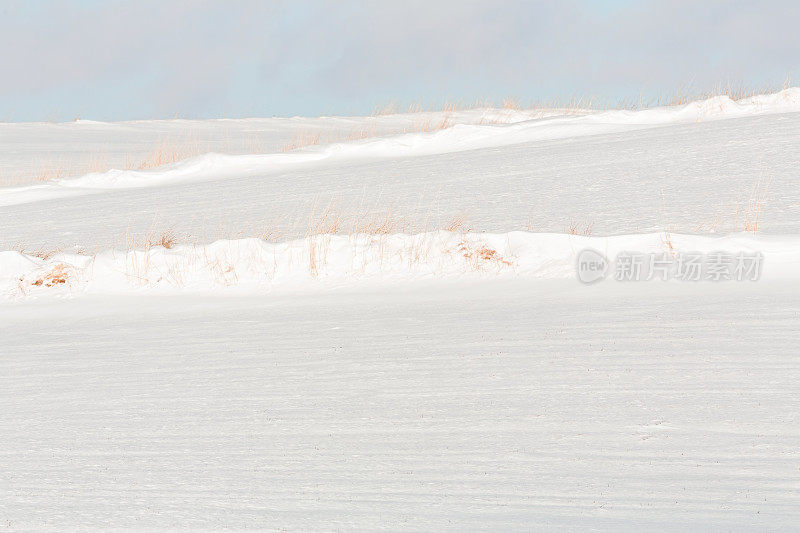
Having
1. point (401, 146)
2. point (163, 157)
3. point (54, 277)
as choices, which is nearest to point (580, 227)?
point (54, 277)

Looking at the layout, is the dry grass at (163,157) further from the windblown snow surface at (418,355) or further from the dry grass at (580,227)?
the dry grass at (580,227)

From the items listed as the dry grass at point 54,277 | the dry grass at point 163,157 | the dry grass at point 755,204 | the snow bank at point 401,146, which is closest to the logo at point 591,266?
the dry grass at point 755,204

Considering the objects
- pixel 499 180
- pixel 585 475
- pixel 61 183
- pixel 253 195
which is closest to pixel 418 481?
pixel 585 475

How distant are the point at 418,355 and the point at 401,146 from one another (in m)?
7.60

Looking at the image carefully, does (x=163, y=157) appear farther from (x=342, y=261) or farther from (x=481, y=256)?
(x=481, y=256)

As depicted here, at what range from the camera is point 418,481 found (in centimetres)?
201

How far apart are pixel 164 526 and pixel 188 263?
3.73m

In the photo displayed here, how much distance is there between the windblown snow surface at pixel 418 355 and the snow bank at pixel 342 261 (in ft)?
0.06

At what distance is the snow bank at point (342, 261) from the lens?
16.0ft

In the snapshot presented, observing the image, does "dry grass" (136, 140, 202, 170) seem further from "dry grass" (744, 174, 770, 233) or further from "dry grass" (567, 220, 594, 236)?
"dry grass" (744, 174, 770, 233)

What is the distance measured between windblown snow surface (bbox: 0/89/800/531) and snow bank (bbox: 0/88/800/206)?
1.83 m

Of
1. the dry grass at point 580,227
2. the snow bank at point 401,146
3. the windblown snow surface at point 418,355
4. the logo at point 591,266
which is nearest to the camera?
the windblown snow surface at point 418,355

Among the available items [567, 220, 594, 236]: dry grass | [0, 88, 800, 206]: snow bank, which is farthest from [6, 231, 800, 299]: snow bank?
[0, 88, 800, 206]: snow bank

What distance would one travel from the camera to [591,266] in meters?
4.80
